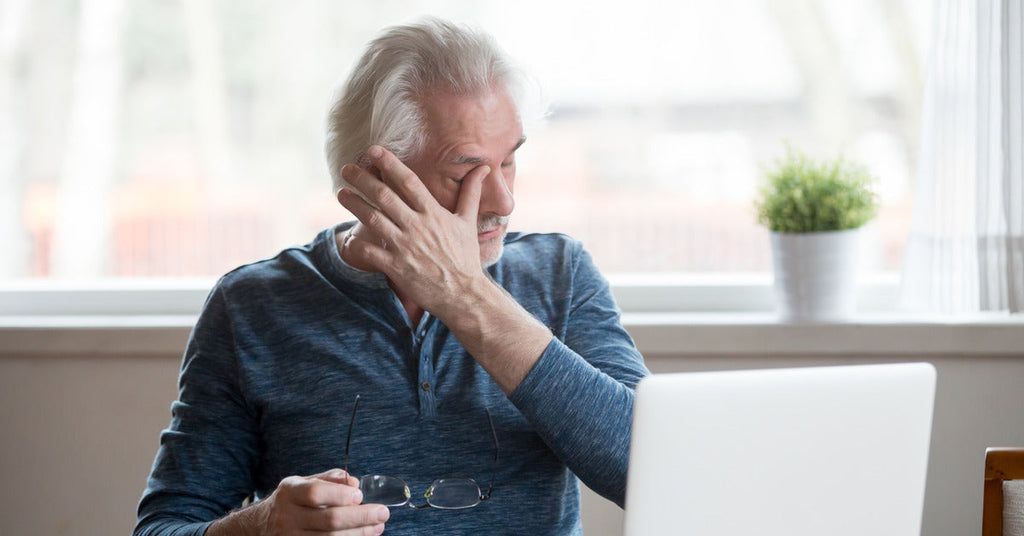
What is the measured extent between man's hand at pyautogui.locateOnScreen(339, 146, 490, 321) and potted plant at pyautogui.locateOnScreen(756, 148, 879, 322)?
35.2 inches

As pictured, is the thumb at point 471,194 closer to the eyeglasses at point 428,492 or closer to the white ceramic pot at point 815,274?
the eyeglasses at point 428,492

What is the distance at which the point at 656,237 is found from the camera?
2238mm

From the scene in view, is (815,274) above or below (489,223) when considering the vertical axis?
below

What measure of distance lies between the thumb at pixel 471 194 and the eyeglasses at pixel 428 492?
0.33 metres

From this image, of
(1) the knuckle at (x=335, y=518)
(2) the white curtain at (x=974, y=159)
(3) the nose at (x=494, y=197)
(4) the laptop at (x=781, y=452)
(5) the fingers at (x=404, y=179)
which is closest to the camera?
(4) the laptop at (x=781, y=452)

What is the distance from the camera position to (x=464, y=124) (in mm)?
1345

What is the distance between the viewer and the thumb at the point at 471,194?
130 centimetres

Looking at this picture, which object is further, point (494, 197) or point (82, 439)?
point (82, 439)

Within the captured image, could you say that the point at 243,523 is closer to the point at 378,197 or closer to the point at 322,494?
the point at 322,494

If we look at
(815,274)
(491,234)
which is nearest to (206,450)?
(491,234)

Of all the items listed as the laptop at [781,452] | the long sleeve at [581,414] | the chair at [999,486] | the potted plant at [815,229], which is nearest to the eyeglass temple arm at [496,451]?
the long sleeve at [581,414]

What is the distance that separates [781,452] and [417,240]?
59 centimetres

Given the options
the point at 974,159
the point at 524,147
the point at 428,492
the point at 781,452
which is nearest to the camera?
the point at 781,452

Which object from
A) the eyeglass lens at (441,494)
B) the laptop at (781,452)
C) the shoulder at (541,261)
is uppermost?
the shoulder at (541,261)
